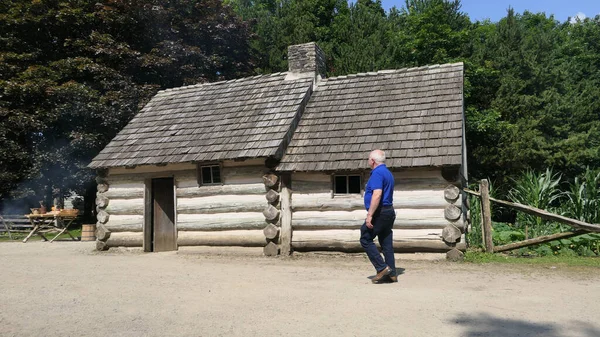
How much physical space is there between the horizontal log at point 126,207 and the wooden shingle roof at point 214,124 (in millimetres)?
1003

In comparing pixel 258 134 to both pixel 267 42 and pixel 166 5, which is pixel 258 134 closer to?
pixel 166 5

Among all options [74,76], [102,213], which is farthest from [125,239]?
[74,76]

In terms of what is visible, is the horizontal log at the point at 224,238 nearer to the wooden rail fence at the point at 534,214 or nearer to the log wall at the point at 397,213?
the log wall at the point at 397,213

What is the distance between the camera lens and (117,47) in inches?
855

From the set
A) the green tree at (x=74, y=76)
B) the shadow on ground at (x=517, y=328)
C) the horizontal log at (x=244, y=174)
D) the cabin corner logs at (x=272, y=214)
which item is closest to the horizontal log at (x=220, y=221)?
the cabin corner logs at (x=272, y=214)

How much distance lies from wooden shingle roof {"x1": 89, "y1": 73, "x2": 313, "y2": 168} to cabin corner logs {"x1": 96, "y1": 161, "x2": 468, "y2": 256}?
1.61ft

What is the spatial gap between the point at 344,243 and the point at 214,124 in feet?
15.3

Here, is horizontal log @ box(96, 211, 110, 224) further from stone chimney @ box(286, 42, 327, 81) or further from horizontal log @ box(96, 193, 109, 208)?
stone chimney @ box(286, 42, 327, 81)

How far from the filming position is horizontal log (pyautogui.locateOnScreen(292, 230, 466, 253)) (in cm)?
993

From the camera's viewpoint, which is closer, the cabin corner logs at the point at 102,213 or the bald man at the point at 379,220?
the bald man at the point at 379,220

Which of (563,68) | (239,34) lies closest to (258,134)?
(239,34)

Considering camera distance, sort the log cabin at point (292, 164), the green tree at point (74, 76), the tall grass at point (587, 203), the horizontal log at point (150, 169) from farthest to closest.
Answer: the green tree at point (74, 76) < the horizontal log at point (150, 169) < the tall grass at point (587, 203) < the log cabin at point (292, 164)

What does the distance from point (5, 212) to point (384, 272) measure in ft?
71.8

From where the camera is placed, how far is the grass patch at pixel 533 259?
8844 mm
